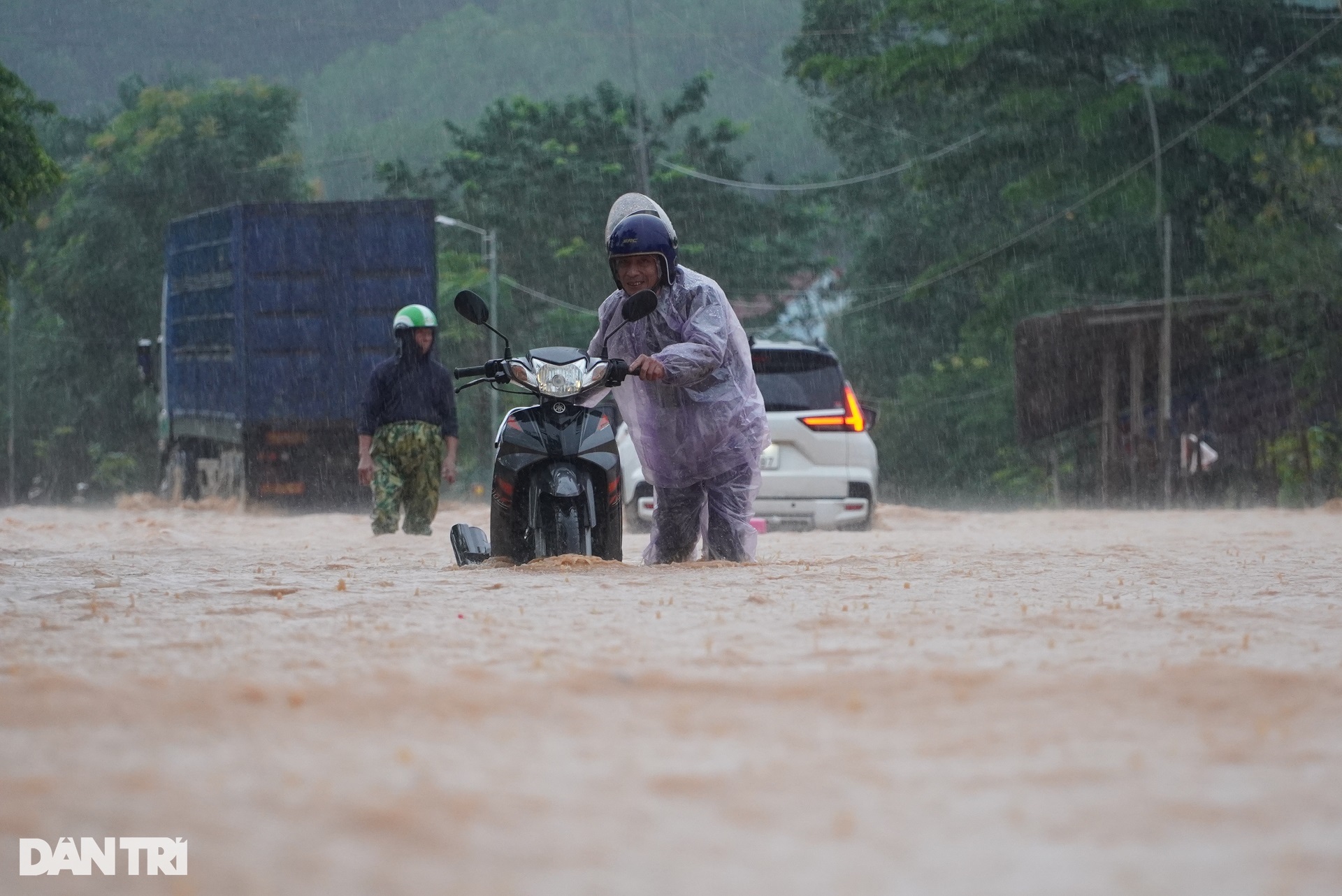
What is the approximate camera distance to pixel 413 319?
11.9m

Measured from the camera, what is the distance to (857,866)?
9.02 ft

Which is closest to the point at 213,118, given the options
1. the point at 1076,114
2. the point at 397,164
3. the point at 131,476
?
the point at 397,164

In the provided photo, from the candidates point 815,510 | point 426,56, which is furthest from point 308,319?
point 426,56

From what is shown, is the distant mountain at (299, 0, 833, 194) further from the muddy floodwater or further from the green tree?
the muddy floodwater

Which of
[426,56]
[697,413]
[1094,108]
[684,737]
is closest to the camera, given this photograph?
[684,737]

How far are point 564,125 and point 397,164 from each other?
464 centimetres

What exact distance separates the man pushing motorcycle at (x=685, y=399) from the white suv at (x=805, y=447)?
4.71 metres

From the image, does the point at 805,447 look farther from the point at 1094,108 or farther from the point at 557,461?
the point at 1094,108

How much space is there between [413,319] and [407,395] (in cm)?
53

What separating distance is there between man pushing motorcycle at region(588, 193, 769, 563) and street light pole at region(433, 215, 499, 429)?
25752 mm

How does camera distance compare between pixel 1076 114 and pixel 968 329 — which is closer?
pixel 1076 114

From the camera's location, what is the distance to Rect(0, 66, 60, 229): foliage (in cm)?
1375

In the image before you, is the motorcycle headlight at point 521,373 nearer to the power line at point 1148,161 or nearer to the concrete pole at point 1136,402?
the concrete pole at point 1136,402

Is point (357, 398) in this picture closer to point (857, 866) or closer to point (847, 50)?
point (857, 866)
